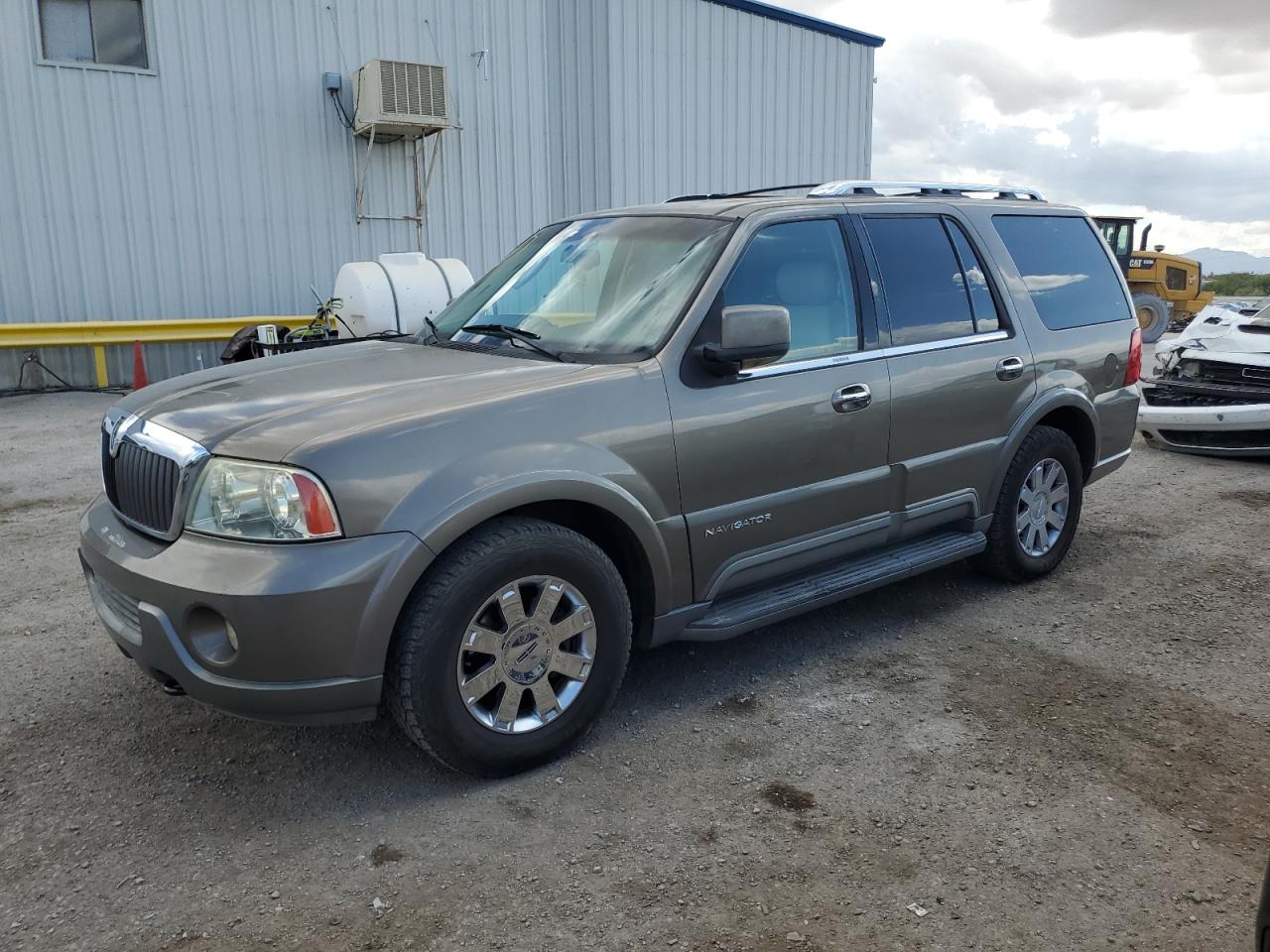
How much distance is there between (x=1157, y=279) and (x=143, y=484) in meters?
22.7

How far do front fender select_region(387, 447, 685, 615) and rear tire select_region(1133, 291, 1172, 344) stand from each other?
18.7 m

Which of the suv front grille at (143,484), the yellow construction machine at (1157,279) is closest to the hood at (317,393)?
the suv front grille at (143,484)

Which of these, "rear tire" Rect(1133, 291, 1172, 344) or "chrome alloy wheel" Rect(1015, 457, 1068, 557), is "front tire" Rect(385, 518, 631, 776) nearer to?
"chrome alloy wheel" Rect(1015, 457, 1068, 557)

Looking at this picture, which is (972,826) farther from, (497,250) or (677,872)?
(497,250)

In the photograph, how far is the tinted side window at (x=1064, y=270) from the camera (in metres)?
4.91

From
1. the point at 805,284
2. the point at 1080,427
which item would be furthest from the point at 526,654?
the point at 1080,427

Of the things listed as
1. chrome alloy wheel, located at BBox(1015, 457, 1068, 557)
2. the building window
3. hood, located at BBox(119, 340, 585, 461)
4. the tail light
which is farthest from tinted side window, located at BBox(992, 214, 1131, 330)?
the building window

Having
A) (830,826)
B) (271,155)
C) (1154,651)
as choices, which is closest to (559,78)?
(271,155)

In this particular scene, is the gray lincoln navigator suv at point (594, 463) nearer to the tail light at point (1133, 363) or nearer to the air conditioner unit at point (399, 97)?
the tail light at point (1133, 363)

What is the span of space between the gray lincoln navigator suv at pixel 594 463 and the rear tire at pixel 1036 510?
0.06 ft

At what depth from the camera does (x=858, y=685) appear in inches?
155

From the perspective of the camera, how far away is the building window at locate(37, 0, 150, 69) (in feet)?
39.1

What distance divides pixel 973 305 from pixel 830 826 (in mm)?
2607

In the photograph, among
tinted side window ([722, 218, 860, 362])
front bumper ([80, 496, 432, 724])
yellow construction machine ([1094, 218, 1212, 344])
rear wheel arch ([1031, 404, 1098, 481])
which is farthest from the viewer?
yellow construction machine ([1094, 218, 1212, 344])
